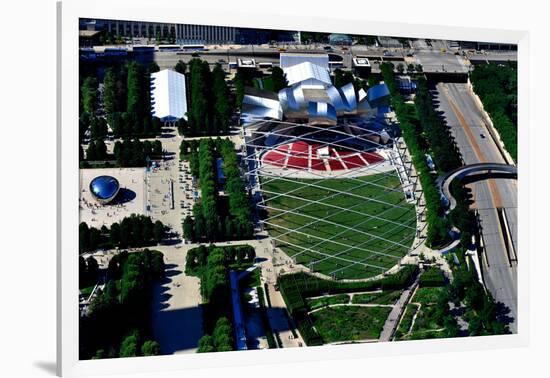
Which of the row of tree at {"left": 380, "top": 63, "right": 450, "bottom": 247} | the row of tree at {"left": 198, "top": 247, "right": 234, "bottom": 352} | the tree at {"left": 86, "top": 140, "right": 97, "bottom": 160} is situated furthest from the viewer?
the tree at {"left": 86, "top": 140, "right": 97, "bottom": 160}

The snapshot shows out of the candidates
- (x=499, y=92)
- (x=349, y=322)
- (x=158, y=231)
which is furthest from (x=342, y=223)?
(x=499, y=92)

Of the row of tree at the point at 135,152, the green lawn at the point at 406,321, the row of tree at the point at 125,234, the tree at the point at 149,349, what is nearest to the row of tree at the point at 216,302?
the tree at the point at 149,349

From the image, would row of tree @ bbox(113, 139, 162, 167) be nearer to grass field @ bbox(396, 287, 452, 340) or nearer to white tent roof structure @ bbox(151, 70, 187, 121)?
white tent roof structure @ bbox(151, 70, 187, 121)

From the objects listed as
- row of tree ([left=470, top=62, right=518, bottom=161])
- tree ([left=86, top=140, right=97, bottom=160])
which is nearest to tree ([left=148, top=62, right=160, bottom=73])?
tree ([left=86, top=140, right=97, bottom=160])

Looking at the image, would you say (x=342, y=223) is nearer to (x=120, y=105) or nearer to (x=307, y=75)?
(x=307, y=75)

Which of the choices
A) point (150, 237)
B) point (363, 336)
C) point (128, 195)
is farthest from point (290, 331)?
point (128, 195)

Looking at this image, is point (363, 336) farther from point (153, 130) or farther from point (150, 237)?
point (153, 130)

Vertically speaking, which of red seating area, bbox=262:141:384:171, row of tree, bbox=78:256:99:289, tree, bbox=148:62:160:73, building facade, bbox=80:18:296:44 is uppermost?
building facade, bbox=80:18:296:44
